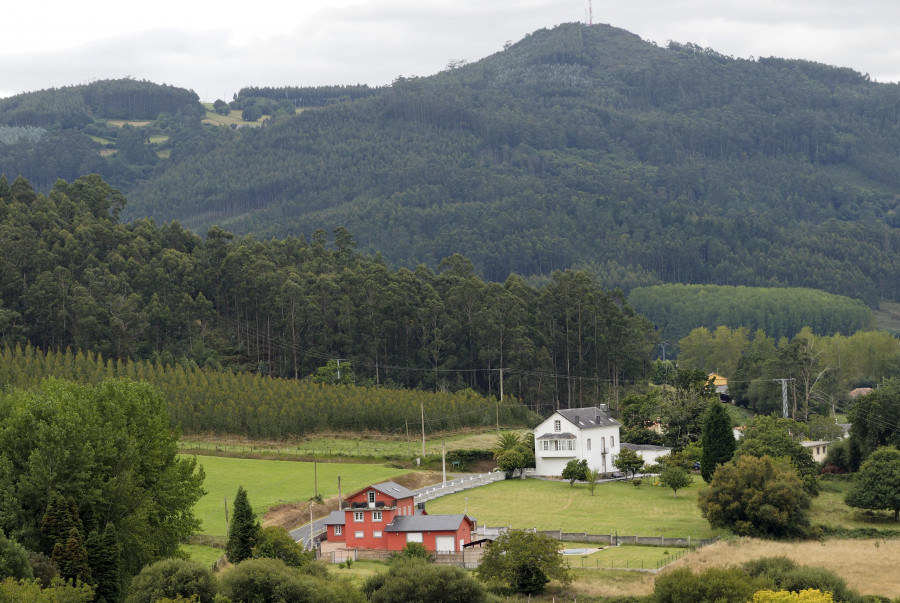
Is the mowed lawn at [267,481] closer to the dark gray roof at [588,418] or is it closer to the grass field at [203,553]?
the grass field at [203,553]

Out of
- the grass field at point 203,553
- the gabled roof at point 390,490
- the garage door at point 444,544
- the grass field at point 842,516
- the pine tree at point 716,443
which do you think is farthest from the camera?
the pine tree at point 716,443

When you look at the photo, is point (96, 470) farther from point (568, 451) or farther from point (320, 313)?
point (320, 313)

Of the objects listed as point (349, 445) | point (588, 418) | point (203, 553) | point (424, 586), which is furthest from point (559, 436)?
point (424, 586)

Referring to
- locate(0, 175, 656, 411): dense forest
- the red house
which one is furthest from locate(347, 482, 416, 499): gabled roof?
locate(0, 175, 656, 411): dense forest

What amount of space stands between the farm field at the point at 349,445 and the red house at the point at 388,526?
21.3m

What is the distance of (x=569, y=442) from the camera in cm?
8719

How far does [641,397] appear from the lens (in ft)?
324

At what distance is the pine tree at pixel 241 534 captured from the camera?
53.9m

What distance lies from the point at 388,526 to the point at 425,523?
1972 millimetres

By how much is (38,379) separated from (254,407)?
15.4 metres

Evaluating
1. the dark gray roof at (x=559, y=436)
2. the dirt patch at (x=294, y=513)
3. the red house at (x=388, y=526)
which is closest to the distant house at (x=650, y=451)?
the dark gray roof at (x=559, y=436)

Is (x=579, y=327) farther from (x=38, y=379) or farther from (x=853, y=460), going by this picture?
(x=38, y=379)

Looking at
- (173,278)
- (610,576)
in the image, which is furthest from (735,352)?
(610,576)

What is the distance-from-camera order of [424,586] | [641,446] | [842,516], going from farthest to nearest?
[641,446] → [842,516] → [424,586]
